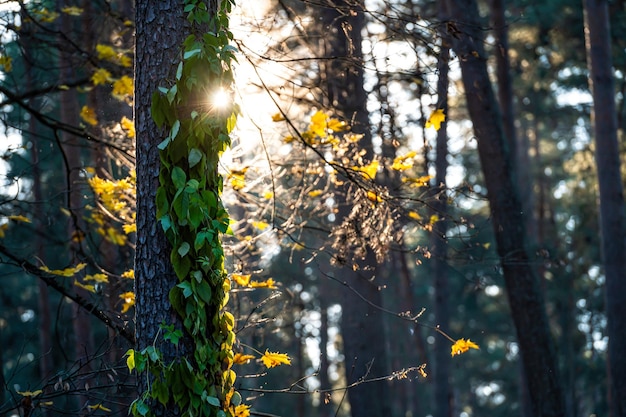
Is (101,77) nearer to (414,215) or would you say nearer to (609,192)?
(414,215)

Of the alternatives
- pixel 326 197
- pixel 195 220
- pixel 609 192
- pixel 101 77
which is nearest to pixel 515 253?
pixel 609 192

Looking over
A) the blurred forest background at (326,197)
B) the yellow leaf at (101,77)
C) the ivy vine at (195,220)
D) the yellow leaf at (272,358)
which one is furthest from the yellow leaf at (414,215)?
the yellow leaf at (101,77)

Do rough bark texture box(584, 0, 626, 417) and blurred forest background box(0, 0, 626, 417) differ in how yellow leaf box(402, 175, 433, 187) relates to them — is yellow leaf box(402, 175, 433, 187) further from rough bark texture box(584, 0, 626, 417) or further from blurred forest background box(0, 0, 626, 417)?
rough bark texture box(584, 0, 626, 417)

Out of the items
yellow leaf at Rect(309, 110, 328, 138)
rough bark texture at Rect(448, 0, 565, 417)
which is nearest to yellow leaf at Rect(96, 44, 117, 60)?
yellow leaf at Rect(309, 110, 328, 138)

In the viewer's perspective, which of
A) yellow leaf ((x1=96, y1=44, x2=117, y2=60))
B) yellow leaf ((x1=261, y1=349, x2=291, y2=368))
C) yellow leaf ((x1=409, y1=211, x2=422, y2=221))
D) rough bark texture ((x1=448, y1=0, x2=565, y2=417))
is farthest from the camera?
rough bark texture ((x1=448, y1=0, x2=565, y2=417))

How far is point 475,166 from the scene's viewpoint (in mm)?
25266

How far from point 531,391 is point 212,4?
646cm

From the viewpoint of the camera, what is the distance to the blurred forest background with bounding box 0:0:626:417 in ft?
16.4

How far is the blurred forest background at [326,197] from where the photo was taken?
499 centimetres

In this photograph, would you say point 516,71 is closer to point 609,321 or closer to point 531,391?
point 609,321

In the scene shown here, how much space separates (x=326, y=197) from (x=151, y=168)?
7.76ft

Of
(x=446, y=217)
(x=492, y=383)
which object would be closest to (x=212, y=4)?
(x=446, y=217)

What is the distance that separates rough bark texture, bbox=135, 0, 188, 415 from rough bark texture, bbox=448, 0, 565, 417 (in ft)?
17.4

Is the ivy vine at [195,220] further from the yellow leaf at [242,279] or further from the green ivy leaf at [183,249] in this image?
the yellow leaf at [242,279]
